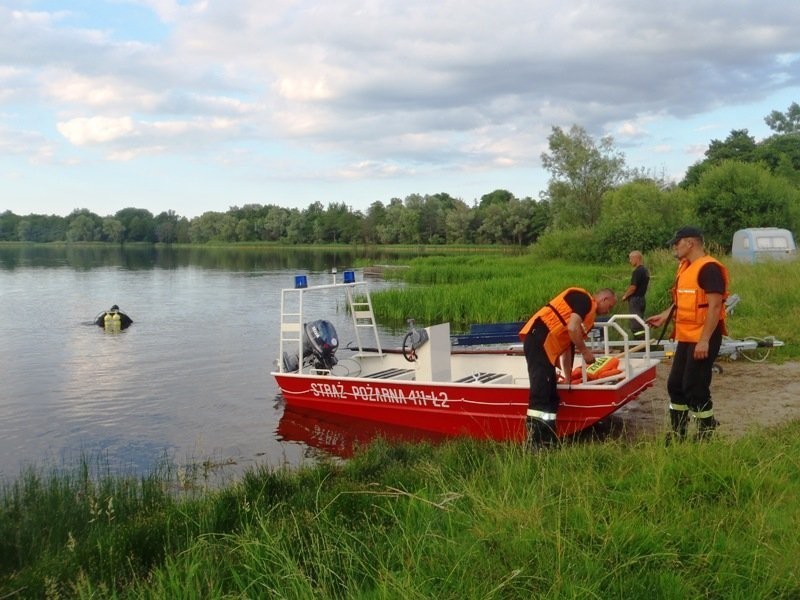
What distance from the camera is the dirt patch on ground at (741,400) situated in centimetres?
877

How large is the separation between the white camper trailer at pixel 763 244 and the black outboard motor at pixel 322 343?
1842 centimetres

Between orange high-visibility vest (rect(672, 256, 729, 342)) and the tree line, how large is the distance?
29121 millimetres

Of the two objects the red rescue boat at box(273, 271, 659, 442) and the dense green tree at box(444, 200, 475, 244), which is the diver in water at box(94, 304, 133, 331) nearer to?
the red rescue boat at box(273, 271, 659, 442)

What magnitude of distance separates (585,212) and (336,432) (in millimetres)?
47766

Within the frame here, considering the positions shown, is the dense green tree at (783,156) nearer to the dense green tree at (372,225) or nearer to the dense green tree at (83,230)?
the dense green tree at (372,225)

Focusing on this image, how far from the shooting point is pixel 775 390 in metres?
10.4

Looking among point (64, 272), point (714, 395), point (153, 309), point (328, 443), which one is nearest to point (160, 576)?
point (328, 443)

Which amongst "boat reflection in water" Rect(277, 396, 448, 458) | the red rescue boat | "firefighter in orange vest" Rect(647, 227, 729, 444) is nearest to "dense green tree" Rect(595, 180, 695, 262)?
the red rescue boat

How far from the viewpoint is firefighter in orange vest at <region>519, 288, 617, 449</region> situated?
7.46 meters

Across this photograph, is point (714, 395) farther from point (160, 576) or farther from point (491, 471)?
point (160, 576)

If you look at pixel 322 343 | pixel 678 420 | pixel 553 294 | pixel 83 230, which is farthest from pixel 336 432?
pixel 83 230

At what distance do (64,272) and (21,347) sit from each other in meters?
39.7

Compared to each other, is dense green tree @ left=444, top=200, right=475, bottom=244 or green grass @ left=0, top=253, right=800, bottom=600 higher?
dense green tree @ left=444, top=200, right=475, bottom=244

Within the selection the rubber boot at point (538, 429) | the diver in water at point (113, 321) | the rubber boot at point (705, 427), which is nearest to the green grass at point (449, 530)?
the rubber boot at point (705, 427)
